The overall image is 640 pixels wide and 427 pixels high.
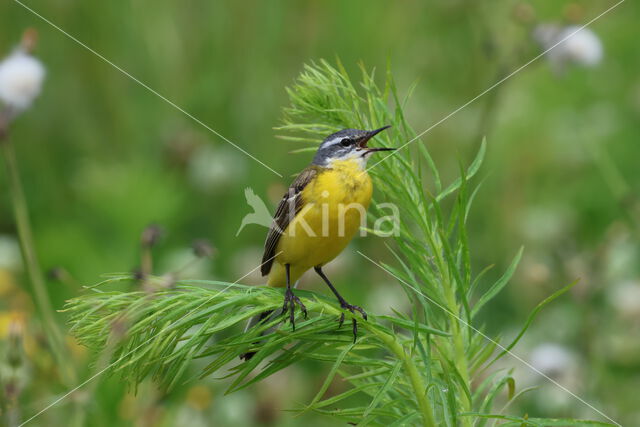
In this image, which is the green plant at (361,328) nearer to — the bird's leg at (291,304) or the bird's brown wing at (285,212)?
the bird's leg at (291,304)

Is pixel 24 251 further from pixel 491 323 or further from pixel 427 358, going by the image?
pixel 491 323

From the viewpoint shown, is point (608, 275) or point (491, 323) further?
point (491, 323)

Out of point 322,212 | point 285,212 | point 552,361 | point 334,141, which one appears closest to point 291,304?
point 334,141

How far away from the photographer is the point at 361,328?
1005 mm

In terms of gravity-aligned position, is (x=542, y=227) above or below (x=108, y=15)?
below

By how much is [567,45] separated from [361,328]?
7.05ft

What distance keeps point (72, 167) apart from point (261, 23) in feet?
3.99

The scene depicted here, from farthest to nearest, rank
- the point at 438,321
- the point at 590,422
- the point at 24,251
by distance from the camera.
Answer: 1. the point at 24,251
2. the point at 438,321
3. the point at 590,422

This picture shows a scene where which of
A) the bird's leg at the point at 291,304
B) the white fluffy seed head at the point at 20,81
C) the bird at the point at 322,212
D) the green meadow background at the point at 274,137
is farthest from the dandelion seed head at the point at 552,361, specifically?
the white fluffy seed head at the point at 20,81

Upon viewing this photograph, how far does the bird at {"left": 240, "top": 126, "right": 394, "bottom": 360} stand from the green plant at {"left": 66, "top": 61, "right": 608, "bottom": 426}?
0.42 meters

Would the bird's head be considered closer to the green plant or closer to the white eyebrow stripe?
the white eyebrow stripe

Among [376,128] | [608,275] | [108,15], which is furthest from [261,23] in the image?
[376,128]

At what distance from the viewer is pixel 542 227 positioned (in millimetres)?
3551

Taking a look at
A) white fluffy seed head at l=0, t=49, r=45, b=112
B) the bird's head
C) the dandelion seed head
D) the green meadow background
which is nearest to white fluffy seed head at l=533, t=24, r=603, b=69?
the green meadow background
